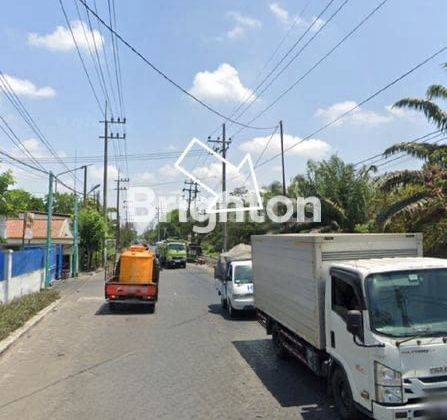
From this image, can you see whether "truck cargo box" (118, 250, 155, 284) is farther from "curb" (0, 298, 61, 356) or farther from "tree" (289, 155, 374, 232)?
"tree" (289, 155, 374, 232)

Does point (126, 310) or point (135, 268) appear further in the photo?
point (135, 268)

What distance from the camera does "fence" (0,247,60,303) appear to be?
19.0 metres

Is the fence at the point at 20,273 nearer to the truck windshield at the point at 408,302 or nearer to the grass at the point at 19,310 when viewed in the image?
the grass at the point at 19,310

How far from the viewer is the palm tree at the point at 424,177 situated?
1825 cm

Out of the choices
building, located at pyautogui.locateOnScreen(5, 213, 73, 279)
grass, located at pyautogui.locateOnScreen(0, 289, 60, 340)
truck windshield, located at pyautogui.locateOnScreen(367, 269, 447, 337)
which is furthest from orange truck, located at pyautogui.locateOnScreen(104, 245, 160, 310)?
building, located at pyautogui.locateOnScreen(5, 213, 73, 279)

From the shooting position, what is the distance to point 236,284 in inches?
685

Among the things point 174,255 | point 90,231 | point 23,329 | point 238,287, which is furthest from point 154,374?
point 174,255

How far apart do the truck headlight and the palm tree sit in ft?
42.7

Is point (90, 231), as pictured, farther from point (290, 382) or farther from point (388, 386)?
point (388, 386)

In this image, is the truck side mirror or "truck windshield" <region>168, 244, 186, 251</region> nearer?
the truck side mirror

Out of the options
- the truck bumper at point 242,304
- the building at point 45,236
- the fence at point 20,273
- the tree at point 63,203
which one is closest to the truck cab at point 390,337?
the truck bumper at point 242,304

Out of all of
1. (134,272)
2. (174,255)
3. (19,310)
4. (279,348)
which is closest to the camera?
(279,348)

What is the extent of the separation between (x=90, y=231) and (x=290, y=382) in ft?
127

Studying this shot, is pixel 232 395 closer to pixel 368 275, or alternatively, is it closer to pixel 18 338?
pixel 368 275
